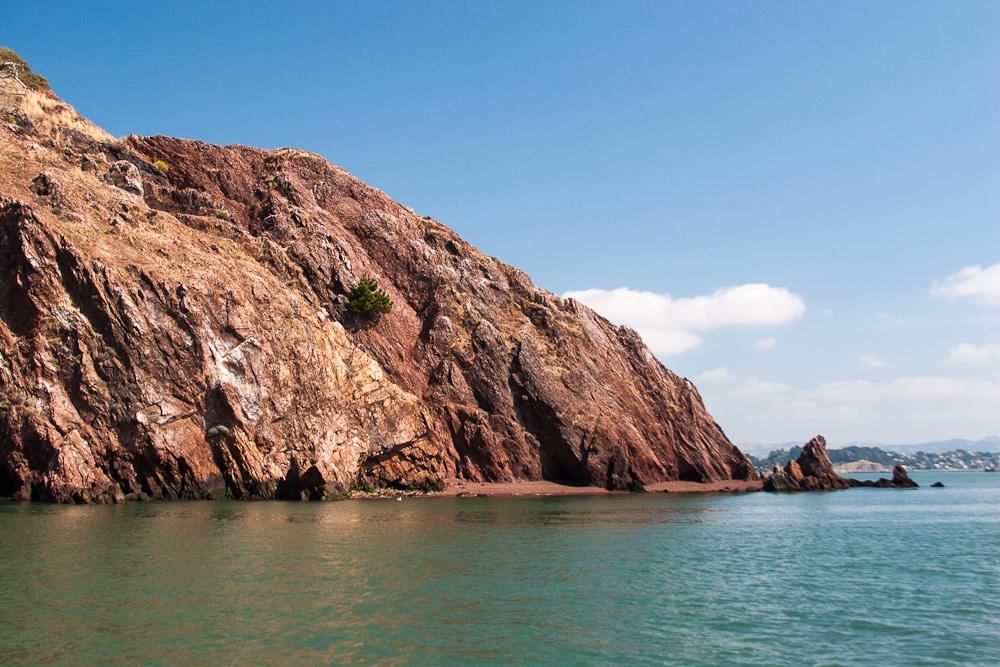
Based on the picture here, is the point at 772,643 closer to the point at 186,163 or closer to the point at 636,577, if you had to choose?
the point at 636,577

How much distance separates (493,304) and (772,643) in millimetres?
79152

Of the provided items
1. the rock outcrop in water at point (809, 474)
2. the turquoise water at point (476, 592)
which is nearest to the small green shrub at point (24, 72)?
the turquoise water at point (476, 592)

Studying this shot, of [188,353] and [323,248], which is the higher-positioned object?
[323,248]

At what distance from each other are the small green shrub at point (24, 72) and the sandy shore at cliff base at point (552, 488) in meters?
71.4

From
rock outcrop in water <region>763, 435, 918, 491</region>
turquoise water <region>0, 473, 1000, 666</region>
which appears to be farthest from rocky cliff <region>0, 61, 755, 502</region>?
turquoise water <region>0, 473, 1000, 666</region>

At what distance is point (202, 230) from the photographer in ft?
254

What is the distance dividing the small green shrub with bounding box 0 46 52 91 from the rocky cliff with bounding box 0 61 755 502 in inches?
403

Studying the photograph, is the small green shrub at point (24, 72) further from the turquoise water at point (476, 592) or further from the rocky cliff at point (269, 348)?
the turquoise water at point (476, 592)

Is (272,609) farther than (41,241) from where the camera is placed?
No

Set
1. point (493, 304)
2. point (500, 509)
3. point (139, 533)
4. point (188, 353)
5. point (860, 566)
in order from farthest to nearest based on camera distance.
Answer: point (493, 304) < point (188, 353) < point (500, 509) < point (139, 533) < point (860, 566)

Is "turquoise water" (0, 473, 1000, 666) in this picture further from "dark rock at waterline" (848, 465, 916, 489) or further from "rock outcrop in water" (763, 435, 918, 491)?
"dark rock at waterline" (848, 465, 916, 489)

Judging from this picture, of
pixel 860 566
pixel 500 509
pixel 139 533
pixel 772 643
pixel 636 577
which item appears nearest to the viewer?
pixel 772 643

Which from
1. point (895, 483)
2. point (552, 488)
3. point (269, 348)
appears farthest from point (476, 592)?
point (895, 483)

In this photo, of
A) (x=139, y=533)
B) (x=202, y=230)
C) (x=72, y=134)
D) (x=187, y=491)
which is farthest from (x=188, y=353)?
(x=72, y=134)
